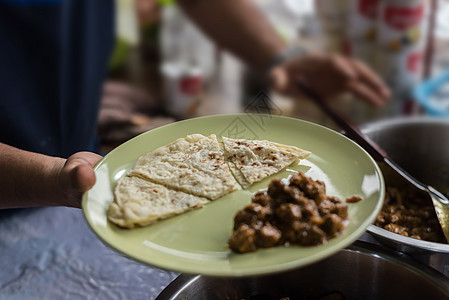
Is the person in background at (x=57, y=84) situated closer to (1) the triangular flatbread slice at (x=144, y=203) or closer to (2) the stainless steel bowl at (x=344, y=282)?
(1) the triangular flatbread slice at (x=144, y=203)

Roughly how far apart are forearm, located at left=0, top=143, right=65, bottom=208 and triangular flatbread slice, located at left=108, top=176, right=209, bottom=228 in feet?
0.54

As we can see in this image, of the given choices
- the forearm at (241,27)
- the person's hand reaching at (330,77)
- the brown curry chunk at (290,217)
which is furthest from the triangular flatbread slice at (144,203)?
the forearm at (241,27)

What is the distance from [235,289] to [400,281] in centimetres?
36

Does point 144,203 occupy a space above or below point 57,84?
above

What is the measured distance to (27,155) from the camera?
1058 millimetres

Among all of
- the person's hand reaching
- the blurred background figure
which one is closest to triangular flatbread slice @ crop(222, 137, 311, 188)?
the blurred background figure

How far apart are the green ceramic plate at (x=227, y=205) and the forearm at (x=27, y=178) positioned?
14 cm

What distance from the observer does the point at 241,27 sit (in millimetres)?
2166

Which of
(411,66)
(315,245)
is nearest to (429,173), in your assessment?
(411,66)

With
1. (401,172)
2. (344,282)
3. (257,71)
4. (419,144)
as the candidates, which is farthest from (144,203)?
(257,71)

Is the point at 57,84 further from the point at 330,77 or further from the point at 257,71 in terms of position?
the point at 257,71

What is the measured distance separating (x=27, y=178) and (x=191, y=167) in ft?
1.14

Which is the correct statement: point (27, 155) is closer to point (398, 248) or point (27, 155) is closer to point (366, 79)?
point (398, 248)

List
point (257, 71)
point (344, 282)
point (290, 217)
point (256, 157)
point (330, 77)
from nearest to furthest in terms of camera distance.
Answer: point (290, 217)
point (256, 157)
point (344, 282)
point (330, 77)
point (257, 71)
